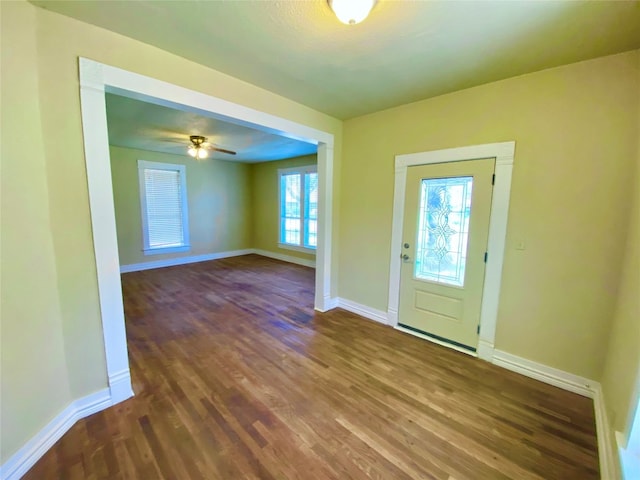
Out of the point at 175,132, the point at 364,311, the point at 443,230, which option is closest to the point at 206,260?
the point at 175,132

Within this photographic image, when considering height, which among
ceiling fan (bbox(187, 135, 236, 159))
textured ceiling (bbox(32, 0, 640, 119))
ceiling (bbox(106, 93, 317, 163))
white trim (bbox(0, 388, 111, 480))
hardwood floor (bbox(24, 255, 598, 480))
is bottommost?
hardwood floor (bbox(24, 255, 598, 480))

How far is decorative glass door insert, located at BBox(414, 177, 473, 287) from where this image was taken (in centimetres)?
263

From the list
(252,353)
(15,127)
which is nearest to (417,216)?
(252,353)

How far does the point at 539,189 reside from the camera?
221cm

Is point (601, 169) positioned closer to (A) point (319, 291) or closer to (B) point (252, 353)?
(A) point (319, 291)

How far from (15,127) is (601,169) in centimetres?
383

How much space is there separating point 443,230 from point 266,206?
5445 millimetres

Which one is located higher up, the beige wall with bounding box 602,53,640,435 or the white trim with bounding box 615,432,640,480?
the beige wall with bounding box 602,53,640,435

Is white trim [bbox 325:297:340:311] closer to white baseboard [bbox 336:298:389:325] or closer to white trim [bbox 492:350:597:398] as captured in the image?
white baseboard [bbox 336:298:389:325]

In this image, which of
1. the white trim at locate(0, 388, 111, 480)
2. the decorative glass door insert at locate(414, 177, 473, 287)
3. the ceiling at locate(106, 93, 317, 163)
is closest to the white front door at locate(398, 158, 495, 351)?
the decorative glass door insert at locate(414, 177, 473, 287)

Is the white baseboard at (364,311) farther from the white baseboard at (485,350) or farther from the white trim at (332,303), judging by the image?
the white baseboard at (485,350)

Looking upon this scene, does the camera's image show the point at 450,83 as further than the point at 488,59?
Yes

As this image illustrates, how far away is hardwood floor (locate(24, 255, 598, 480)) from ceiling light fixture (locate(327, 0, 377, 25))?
2482 millimetres

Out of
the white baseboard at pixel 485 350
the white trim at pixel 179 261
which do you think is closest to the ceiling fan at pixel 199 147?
the white trim at pixel 179 261
